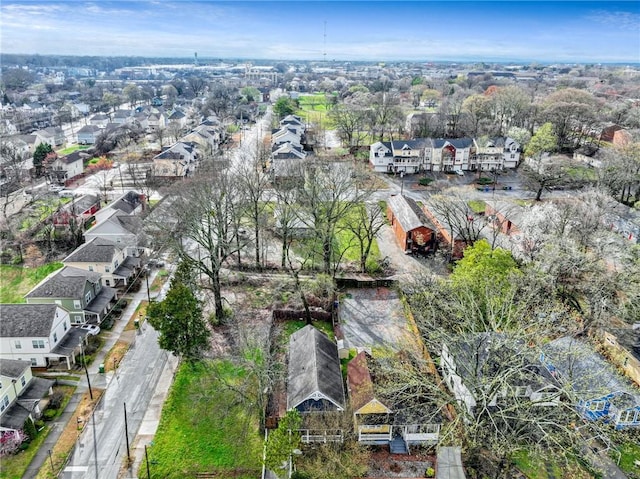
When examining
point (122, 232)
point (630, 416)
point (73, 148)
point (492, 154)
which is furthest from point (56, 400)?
point (73, 148)

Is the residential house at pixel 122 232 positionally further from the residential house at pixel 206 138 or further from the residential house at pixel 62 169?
the residential house at pixel 206 138

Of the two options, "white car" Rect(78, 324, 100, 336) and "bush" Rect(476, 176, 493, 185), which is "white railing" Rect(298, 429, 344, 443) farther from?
"bush" Rect(476, 176, 493, 185)

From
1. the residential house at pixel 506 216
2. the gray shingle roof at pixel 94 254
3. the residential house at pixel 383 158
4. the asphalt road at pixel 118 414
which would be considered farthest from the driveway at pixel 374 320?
the residential house at pixel 383 158

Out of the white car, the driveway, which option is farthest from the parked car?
the driveway

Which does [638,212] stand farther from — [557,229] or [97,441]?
[97,441]

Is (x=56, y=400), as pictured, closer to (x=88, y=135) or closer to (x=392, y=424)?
(x=392, y=424)

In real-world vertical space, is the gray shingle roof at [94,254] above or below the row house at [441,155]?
below

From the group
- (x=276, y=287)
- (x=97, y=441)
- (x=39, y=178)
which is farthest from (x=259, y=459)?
(x=39, y=178)
